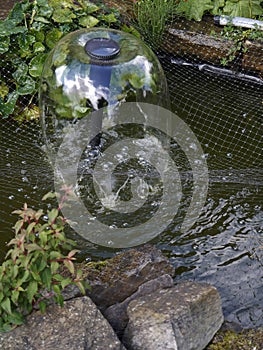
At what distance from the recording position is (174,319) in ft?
10.2

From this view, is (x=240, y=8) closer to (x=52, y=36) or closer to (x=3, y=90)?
(x=52, y=36)

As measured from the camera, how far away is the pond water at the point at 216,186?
4.02 m

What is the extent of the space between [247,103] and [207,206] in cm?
175

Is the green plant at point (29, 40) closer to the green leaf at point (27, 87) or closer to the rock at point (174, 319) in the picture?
the green leaf at point (27, 87)

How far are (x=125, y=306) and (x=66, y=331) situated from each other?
0.47 metres

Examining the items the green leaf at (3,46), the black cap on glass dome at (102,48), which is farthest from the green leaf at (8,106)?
the black cap on glass dome at (102,48)

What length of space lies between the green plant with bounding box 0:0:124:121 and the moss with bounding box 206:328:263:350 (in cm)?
301

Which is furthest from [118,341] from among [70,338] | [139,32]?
[139,32]

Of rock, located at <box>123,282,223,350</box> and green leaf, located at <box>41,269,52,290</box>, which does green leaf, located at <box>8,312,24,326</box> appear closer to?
green leaf, located at <box>41,269,52,290</box>

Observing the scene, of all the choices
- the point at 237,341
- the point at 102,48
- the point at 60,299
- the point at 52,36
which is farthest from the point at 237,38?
the point at 60,299

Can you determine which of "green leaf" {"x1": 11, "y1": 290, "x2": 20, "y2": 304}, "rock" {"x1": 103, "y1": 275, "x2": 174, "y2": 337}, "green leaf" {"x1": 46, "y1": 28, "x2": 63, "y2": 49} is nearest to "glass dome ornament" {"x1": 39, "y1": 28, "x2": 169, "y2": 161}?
"rock" {"x1": 103, "y1": 275, "x2": 174, "y2": 337}

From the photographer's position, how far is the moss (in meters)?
3.35

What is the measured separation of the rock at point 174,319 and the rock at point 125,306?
11 centimetres

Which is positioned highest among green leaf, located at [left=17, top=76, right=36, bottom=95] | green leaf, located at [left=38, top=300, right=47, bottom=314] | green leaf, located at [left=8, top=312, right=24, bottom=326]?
green leaf, located at [left=38, top=300, right=47, bottom=314]
